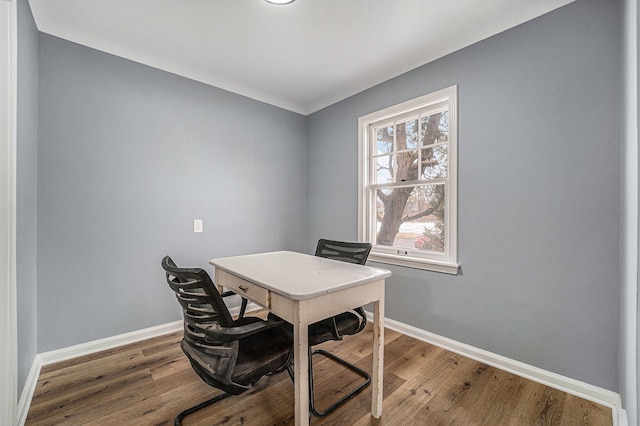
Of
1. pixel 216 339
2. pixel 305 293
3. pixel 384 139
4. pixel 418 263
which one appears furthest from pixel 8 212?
pixel 384 139

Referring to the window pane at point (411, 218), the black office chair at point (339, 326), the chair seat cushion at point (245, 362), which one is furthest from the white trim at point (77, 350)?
the window pane at point (411, 218)

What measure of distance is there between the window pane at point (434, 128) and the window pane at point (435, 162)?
0.23ft

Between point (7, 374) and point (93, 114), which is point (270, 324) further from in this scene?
point (93, 114)

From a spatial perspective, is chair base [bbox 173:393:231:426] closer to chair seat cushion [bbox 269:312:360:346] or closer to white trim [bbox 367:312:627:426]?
chair seat cushion [bbox 269:312:360:346]

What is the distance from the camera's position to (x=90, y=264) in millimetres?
2184

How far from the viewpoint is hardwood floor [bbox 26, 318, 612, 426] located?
1512 millimetres

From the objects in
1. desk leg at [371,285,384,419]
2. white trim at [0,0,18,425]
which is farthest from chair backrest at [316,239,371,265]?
white trim at [0,0,18,425]

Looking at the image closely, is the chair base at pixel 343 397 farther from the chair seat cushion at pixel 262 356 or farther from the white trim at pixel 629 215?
the white trim at pixel 629 215

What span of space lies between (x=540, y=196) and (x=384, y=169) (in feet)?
4.42

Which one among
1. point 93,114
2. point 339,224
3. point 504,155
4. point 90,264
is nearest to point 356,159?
point 339,224

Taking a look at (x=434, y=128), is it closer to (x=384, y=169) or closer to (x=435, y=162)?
(x=435, y=162)

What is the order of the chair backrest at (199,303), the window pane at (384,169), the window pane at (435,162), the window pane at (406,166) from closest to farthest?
the chair backrest at (199,303), the window pane at (435,162), the window pane at (406,166), the window pane at (384,169)

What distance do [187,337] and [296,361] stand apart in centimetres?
56

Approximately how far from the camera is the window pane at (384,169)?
281cm
